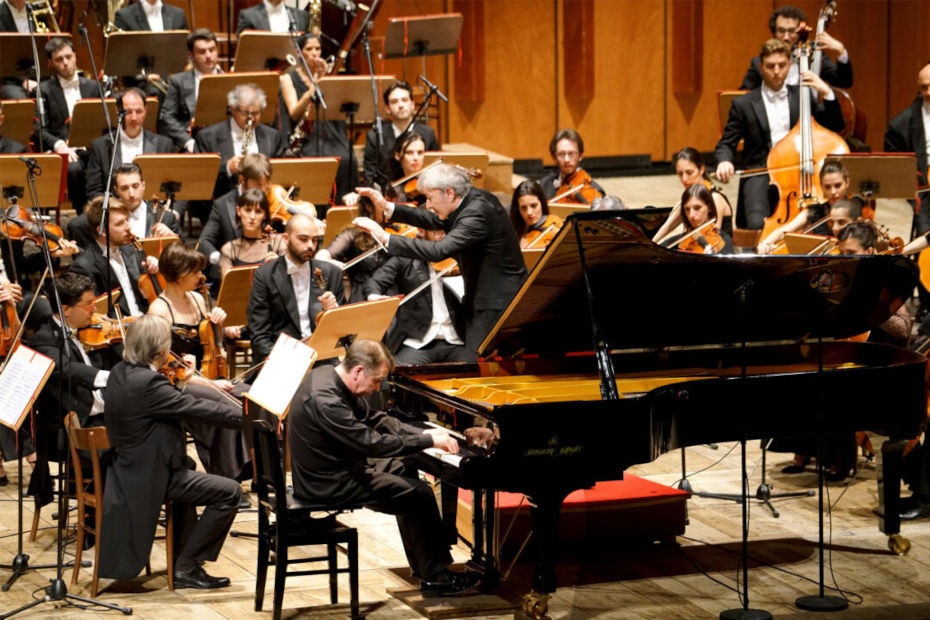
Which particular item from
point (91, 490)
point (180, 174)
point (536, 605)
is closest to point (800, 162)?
point (180, 174)

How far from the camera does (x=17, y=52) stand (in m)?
7.52

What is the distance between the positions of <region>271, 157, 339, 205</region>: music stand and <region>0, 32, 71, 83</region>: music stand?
1760mm

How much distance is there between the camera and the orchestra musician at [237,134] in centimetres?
712

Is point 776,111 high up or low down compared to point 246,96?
down

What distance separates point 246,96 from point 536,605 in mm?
4051

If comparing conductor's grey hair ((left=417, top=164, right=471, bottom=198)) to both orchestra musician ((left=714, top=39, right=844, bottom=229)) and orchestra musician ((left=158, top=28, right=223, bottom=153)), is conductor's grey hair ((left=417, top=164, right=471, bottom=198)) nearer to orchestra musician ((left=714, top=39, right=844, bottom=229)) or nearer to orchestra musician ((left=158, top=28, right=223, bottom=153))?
orchestra musician ((left=714, top=39, right=844, bottom=229))

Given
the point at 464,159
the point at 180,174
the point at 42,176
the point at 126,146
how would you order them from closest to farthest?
the point at 42,176 < the point at 180,174 < the point at 126,146 < the point at 464,159

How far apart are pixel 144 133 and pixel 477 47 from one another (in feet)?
11.8

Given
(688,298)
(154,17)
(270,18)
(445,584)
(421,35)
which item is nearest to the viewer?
(445,584)

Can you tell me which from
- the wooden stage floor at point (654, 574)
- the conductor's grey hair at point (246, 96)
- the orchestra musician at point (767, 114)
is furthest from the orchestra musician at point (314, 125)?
the wooden stage floor at point (654, 574)

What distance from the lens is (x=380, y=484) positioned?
414cm

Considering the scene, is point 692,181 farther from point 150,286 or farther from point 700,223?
point 150,286

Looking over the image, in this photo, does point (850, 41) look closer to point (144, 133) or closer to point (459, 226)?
point (144, 133)

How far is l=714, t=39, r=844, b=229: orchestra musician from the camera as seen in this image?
23.6ft
